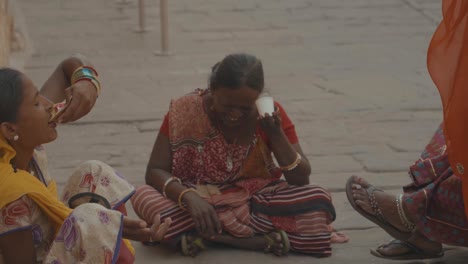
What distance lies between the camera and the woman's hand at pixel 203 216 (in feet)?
13.9

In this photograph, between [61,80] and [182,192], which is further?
[182,192]

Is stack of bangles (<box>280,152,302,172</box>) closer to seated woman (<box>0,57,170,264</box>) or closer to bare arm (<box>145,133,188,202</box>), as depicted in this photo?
bare arm (<box>145,133,188,202</box>)

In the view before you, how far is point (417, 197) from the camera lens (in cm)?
425

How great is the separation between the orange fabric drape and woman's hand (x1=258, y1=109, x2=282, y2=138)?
2.39 ft

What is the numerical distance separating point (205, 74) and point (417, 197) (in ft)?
11.9

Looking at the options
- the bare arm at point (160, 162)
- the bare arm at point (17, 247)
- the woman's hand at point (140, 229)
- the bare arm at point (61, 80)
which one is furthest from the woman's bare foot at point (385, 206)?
the bare arm at point (17, 247)

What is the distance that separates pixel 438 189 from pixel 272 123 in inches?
29.9

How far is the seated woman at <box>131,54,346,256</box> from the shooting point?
169 inches

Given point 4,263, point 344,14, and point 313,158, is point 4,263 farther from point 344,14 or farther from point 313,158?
point 344,14

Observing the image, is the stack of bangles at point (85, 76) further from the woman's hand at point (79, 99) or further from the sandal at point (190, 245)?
the sandal at point (190, 245)

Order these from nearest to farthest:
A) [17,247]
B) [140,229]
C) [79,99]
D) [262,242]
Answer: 1. [17,247]
2. [140,229]
3. [79,99]
4. [262,242]

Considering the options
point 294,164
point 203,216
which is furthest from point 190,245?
point 294,164

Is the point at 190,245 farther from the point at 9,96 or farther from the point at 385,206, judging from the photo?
the point at 9,96

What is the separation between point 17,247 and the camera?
330 centimetres
